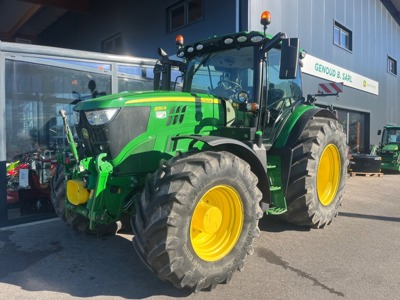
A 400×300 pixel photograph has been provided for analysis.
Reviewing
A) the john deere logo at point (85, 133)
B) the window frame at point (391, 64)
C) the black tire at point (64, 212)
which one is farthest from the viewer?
the window frame at point (391, 64)

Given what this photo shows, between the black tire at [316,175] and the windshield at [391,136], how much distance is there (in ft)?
32.2

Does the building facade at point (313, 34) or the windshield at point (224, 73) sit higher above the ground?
the building facade at point (313, 34)

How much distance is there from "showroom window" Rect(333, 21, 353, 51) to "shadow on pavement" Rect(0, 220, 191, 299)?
36.2 feet

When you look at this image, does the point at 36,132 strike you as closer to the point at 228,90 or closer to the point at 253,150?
the point at 228,90

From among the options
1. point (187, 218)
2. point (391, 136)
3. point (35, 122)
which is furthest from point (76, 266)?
point (391, 136)

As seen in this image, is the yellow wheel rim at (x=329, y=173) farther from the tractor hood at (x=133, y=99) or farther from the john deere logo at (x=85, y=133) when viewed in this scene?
the john deere logo at (x=85, y=133)

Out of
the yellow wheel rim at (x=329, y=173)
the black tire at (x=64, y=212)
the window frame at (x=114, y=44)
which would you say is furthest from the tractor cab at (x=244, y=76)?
the window frame at (x=114, y=44)

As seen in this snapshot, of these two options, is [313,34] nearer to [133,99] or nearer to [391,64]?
[133,99]

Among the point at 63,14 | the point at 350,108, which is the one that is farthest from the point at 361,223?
the point at 63,14

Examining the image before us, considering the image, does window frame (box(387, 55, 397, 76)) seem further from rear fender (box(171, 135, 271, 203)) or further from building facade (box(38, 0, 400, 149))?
rear fender (box(171, 135, 271, 203))

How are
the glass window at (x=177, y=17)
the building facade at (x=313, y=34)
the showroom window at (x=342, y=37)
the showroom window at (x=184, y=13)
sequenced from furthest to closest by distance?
1. the showroom window at (x=342, y=37)
2. the glass window at (x=177, y=17)
3. the showroom window at (x=184, y=13)
4. the building facade at (x=313, y=34)

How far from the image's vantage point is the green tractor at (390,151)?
41.9ft

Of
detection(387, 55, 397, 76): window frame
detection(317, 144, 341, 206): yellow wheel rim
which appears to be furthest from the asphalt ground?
detection(387, 55, 397, 76): window frame

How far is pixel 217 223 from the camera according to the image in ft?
11.3
